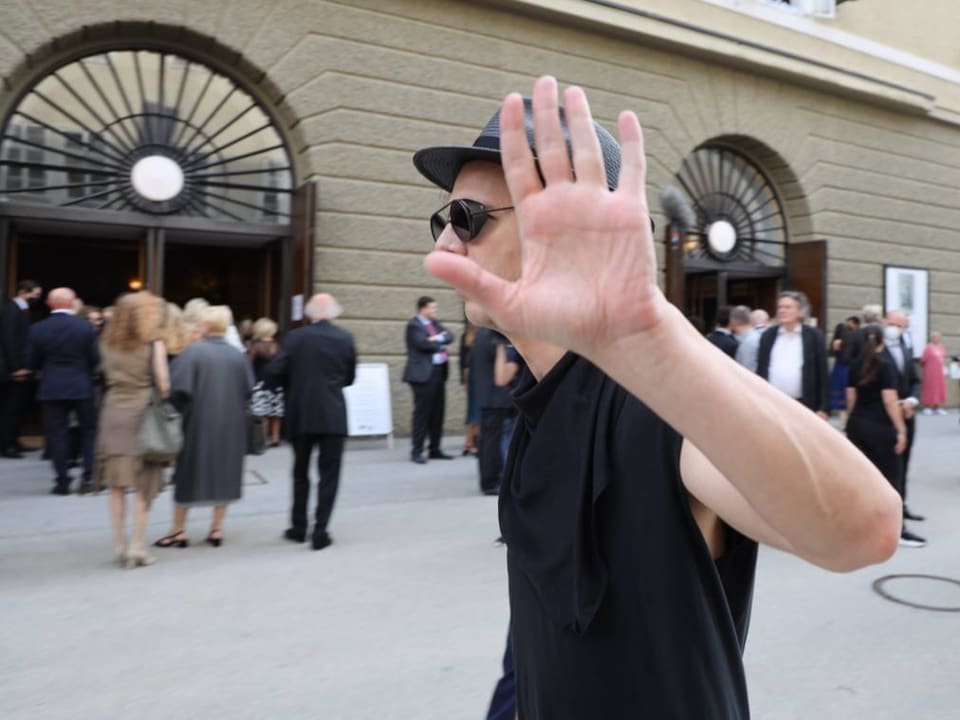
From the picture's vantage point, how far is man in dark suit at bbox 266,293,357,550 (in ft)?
18.0

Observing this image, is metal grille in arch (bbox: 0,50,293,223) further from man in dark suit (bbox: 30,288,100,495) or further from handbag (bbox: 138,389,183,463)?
handbag (bbox: 138,389,183,463)

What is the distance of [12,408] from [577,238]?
358 inches

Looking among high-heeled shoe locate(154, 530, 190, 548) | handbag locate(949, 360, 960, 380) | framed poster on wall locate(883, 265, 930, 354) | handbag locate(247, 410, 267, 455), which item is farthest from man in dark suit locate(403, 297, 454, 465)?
handbag locate(949, 360, 960, 380)

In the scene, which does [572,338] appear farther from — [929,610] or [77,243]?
[77,243]

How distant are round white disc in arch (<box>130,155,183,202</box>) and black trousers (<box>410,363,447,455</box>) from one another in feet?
12.4

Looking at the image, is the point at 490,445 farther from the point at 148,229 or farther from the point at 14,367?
the point at 148,229

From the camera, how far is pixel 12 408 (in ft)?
27.0

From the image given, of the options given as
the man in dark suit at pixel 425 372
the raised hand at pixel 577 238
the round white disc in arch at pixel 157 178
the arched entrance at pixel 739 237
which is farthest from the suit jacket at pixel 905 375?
the round white disc in arch at pixel 157 178

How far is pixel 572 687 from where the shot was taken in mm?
1119

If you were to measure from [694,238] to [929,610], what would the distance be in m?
9.50

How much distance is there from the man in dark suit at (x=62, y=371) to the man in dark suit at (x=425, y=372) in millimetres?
3306

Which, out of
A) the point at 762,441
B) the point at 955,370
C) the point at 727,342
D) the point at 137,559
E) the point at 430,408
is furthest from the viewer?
the point at 955,370

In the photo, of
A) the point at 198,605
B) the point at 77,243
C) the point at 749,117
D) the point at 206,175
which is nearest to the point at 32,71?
the point at 206,175

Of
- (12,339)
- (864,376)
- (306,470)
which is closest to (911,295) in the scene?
(864,376)
